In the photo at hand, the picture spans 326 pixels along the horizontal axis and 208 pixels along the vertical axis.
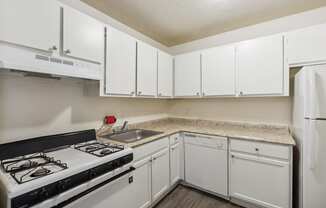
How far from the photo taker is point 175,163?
7.25 ft

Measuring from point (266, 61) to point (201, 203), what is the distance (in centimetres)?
196

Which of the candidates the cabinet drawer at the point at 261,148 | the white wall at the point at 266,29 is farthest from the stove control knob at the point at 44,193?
the white wall at the point at 266,29

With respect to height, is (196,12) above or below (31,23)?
above

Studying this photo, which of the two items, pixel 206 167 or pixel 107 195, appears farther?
pixel 206 167

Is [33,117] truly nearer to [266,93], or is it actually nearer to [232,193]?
[232,193]

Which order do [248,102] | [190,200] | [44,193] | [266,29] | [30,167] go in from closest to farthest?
[44,193] → [30,167] → [190,200] → [266,29] → [248,102]

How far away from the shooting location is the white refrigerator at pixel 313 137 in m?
1.39

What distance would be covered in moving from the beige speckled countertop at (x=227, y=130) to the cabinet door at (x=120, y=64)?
0.61m

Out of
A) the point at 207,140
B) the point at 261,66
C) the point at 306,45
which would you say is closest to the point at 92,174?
the point at 207,140

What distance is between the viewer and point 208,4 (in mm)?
1925

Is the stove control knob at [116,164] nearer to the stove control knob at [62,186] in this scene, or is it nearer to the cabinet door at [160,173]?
the stove control knob at [62,186]

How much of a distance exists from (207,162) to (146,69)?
152 centimetres

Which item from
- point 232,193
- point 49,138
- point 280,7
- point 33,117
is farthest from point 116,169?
point 280,7

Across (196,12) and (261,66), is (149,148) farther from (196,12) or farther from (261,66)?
(196,12)
